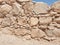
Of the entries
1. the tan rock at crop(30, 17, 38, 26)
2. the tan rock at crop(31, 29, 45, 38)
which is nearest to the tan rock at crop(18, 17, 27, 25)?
the tan rock at crop(30, 17, 38, 26)

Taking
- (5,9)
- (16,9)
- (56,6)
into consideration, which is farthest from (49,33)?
(5,9)

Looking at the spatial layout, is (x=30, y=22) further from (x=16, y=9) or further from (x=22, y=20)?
(x=16, y=9)

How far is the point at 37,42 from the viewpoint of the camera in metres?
4.05

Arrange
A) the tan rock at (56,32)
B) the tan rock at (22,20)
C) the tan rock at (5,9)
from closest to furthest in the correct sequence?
the tan rock at (56,32) < the tan rock at (22,20) < the tan rock at (5,9)

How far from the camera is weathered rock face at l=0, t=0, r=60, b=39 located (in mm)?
4234

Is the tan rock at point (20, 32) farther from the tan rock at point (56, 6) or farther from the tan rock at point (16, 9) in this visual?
the tan rock at point (56, 6)

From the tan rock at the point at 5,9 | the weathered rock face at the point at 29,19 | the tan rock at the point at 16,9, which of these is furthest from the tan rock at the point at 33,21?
the tan rock at the point at 5,9

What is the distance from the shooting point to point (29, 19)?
4344 mm

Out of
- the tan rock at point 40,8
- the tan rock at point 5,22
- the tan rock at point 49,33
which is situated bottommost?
the tan rock at point 49,33

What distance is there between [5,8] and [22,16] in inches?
18.2

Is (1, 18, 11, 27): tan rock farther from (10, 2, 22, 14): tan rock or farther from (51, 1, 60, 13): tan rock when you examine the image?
(51, 1, 60, 13): tan rock

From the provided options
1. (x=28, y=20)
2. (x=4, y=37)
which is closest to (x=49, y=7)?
(x=28, y=20)

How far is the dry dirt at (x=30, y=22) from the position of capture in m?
4.18

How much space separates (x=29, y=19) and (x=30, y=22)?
3.1 inches
